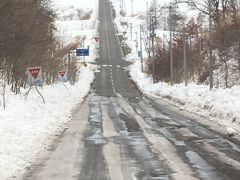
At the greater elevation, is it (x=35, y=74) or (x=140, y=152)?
(x=35, y=74)

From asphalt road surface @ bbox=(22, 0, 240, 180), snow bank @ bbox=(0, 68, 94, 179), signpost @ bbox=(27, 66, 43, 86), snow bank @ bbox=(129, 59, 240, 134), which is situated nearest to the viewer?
asphalt road surface @ bbox=(22, 0, 240, 180)

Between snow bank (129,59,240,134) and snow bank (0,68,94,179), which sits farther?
snow bank (129,59,240,134)

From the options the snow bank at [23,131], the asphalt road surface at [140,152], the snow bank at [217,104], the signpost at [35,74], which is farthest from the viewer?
the signpost at [35,74]

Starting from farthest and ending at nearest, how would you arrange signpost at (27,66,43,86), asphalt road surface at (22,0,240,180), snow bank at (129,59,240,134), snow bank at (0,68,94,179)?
1. signpost at (27,66,43,86)
2. snow bank at (129,59,240,134)
3. snow bank at (0,68,94,179)
4. asphalt road surface at (22,0,240,180)

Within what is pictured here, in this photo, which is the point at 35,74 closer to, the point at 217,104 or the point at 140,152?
the point at 217,104

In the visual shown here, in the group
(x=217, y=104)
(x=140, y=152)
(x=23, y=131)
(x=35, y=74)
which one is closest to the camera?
(x=140, y=152)

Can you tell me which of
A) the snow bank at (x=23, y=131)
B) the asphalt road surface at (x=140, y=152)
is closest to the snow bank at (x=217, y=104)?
the asphalt road surface at (x=140, y=152)

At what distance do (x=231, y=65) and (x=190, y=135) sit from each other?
38080 millimetres

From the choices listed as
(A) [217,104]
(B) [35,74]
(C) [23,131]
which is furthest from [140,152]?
(B) [35,74]

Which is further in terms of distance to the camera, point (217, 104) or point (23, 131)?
point (217, 104)

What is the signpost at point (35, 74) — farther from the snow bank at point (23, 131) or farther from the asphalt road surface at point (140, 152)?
the asphalt road surface at point (140, 152)

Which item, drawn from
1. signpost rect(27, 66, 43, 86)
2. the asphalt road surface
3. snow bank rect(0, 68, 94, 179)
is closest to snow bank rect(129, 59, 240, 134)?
the asphalt road surface

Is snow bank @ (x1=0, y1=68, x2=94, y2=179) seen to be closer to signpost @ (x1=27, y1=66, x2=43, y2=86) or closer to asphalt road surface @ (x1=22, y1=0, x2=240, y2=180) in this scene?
asphalt road surface @ (x1=22, y1=0, x2=240, y2=180)

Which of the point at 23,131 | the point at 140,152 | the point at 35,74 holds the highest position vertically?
the point at 35,74
